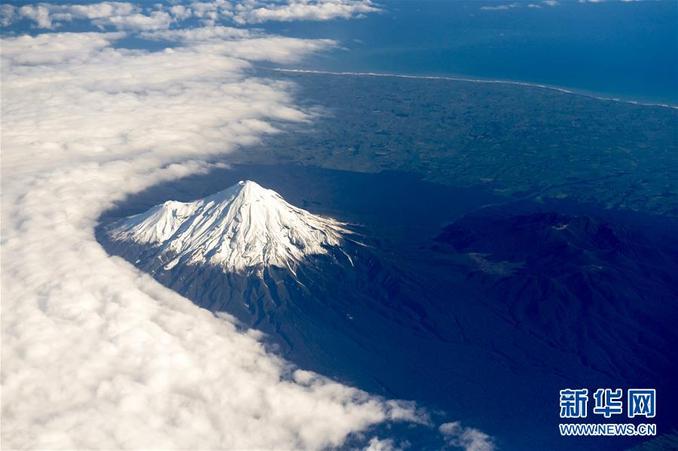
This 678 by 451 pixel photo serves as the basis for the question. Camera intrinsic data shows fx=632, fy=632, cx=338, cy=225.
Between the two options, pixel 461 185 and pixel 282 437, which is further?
pixel 461 185

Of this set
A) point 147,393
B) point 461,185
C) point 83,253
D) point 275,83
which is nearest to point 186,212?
point 83,253

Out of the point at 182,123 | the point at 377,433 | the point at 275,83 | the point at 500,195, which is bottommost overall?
the point at 377,433

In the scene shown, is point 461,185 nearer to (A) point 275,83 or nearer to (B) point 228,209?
(B) point 228,209

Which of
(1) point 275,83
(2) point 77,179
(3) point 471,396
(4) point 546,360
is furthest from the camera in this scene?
(1) point 275,83

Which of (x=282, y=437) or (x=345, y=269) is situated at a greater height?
(x=345, y=269)

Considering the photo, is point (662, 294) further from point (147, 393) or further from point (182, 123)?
point (182, 123)

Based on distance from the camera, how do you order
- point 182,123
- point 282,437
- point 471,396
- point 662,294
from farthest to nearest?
point 182,123
point 662,294
point 471,396
point 282,437
